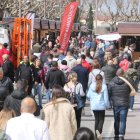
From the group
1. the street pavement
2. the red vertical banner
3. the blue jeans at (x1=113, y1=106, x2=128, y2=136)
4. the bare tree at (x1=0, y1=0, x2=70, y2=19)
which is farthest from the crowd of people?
the bare tree at (x1=0, y1=0, x2=70, y2=19)

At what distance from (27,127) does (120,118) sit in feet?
19.0

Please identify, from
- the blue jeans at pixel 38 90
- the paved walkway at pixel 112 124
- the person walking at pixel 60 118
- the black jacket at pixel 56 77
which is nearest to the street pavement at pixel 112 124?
the paved walkway at pixel 112 124

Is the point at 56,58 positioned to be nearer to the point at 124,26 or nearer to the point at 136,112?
the point at 136,112

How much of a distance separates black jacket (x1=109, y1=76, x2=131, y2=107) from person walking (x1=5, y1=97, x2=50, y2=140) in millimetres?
5473

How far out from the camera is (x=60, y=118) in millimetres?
9953

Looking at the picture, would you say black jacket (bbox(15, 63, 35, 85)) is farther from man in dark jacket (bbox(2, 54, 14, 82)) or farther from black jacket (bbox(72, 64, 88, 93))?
man in dark jacket (bbox(2, 54, 14, 82))

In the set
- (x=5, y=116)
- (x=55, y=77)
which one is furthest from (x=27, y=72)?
(x=5, y=116)

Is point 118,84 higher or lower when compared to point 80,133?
lower

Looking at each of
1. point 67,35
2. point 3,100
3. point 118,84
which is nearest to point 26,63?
point 118,84

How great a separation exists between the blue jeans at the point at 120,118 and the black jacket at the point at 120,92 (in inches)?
4.4

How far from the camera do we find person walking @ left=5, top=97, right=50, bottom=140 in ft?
26.3

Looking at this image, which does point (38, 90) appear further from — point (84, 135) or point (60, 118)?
point (84, 135)

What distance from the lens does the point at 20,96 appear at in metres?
10.8

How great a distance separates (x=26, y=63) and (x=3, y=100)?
24.0 ft
